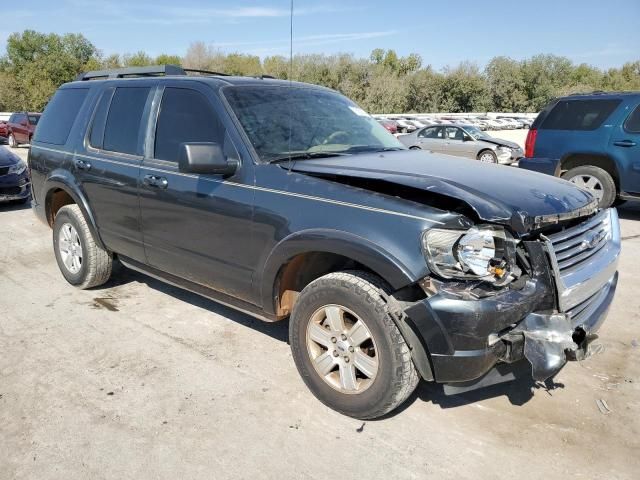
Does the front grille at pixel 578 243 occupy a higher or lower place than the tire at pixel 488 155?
higher

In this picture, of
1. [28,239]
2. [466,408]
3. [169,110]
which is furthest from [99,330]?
[28,239]

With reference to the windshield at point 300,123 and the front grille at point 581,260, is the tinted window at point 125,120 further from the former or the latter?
the front grille at point 581,260

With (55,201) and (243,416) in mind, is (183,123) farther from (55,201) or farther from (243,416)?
(55,201)

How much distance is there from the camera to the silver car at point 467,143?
1673 cm

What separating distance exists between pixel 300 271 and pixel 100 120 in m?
2.52

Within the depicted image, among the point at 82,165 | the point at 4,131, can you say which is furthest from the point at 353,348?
the point at 4,131

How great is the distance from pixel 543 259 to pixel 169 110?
2.82 metres

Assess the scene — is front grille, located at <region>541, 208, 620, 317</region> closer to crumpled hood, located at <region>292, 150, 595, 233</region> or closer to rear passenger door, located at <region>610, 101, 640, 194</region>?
crumpled hood, located at <region>292, 150, 595, 233</region>

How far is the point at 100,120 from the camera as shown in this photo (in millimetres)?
4648

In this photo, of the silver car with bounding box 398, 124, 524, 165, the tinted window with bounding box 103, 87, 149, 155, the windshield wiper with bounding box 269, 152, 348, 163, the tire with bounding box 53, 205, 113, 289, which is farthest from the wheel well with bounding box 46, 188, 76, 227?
the silver car with bounding box 398, 124, 524, 165

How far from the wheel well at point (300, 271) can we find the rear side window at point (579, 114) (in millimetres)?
6938

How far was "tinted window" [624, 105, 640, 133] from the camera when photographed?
7998 mm

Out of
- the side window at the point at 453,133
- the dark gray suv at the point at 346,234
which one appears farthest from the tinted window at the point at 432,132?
the dark gray suv at the point at 346,234

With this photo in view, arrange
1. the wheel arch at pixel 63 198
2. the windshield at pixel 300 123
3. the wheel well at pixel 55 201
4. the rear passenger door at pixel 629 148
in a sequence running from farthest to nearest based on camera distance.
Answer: the rear passenger door at pixel 629 148
the wheel well at pixel 55 201
the wheel arch at pixel 63 198
the windshield at pixel 300 123
